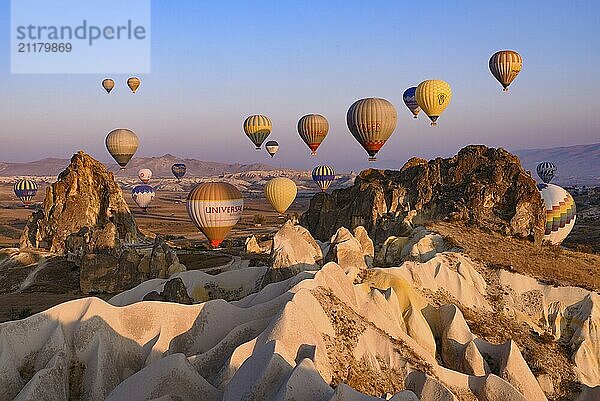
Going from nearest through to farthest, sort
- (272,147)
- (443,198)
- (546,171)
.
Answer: (443,198), (272,147), (546,171)

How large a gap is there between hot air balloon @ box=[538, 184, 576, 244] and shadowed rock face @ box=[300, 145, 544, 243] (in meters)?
5.80

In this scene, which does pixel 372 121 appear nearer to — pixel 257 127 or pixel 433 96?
pixel 433 96

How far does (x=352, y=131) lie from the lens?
207 ft

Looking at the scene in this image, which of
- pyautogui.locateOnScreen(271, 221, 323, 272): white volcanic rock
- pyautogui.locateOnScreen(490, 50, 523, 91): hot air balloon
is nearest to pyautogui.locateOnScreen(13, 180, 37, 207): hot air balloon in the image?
pyautogui.locateOnScreen(490, 50, 523, 91): hot air balloon

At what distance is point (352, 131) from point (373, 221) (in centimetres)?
1278

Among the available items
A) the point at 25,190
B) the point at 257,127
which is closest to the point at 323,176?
the point at 257,127

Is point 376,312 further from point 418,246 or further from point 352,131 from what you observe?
point 352,131

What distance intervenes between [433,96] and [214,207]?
2796 cm

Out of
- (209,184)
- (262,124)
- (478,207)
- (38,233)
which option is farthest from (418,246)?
(262,124)

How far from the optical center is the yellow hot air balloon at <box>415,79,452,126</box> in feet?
206

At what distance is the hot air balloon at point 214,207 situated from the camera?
54375 mm

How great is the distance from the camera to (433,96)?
62875mm

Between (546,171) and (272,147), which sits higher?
(272,147)

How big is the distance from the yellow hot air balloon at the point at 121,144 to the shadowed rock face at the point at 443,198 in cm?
3465
